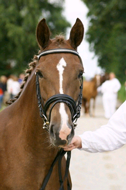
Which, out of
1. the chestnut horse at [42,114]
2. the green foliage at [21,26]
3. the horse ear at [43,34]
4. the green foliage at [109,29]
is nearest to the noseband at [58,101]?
the chestnut horse at [42,114]

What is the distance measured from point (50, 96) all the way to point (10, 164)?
2.53 ft

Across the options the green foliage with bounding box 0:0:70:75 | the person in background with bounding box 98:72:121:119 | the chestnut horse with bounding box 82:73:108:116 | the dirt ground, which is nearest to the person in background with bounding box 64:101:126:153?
the dirt ground

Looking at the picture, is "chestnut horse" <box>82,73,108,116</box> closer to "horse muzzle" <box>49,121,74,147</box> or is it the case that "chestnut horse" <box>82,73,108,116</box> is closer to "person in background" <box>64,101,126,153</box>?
"person in background" <box>64,101,126,153</box>

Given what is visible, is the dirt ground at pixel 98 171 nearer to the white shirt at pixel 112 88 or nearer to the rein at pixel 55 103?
the rein at pixel 55 103

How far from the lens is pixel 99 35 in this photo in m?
26.8

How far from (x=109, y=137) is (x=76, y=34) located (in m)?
1.00

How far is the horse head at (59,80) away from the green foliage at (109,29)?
19.4m

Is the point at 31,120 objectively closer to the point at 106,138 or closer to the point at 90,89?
the point at 106,138

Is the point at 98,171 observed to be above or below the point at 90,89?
below

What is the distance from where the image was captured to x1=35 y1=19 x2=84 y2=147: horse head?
2.52 metres

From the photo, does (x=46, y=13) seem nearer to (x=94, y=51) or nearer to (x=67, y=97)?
(x=94, y=51)

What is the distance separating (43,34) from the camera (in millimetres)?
2980

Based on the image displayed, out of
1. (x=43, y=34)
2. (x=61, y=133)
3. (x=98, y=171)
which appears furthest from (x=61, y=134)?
(x=98, y=171)

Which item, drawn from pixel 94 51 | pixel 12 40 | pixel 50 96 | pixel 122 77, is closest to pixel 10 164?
pixel 50 96
